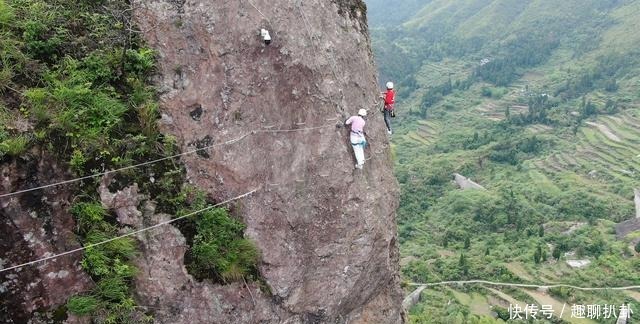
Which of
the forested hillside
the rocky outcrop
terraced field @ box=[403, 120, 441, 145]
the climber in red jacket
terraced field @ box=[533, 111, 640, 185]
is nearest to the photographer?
the rocky outcrop

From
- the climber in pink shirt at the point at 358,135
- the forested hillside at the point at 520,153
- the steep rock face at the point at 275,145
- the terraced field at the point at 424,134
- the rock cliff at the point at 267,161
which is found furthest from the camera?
the terraced field at the point at 424,134

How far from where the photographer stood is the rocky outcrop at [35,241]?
5309mm

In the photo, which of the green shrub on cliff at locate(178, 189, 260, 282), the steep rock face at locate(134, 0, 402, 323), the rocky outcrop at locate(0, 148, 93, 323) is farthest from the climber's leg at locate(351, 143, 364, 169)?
the rocky outcrop at locate(0, 148, 93, 323)

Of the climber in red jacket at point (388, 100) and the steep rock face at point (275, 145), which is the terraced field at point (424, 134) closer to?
the climber in red jacket at point (388, 100)

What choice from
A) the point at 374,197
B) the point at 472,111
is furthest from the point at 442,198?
the point at 374,197

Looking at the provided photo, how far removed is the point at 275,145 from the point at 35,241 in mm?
3165

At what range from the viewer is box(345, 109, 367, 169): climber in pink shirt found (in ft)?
24.4

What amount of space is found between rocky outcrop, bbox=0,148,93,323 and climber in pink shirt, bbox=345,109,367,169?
3.91 metres

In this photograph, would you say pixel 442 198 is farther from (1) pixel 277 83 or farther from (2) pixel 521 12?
(2) pixel 521 12

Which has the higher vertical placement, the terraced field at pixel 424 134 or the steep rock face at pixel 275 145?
the steep rock face at pixel 275 145

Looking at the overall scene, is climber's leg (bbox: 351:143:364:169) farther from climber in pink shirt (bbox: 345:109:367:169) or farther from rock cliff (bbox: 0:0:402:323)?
rock cliff (bbox: 0:0:402:323)

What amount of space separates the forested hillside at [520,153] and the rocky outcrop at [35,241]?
22.1m

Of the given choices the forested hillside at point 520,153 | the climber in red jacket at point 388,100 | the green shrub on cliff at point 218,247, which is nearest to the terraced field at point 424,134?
the forested hillside at point 520,153

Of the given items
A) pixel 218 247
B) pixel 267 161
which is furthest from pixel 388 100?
pixel 218 247
